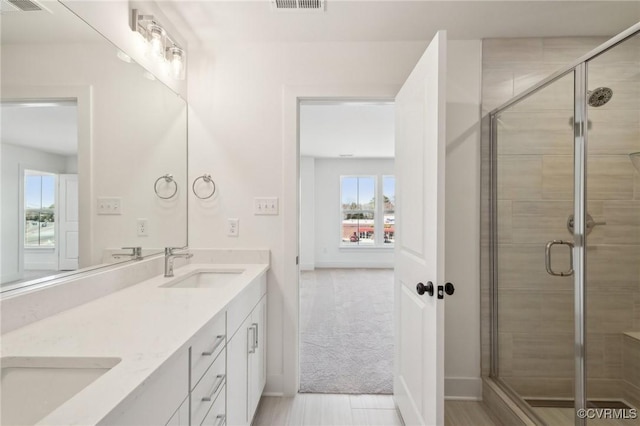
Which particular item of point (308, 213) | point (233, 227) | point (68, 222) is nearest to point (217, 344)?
point (68, 222)

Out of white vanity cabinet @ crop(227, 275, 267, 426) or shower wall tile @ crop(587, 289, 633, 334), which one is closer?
white vanity cabinet @ crop(227, 275, 267, 426)

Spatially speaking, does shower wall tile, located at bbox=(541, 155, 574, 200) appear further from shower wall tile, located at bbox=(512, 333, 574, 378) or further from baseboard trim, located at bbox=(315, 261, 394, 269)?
baseboard trim, located at bbox=(315, 261, 394, 269)

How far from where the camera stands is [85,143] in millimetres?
1258

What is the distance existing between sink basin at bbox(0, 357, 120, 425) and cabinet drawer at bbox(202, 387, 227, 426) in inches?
17.9

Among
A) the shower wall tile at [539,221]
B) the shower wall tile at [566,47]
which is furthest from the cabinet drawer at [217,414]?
the shower wall tile at [566,47]

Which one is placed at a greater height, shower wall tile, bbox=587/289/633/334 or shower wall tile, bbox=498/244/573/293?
shower wall tile, bbox=498/244/573/293

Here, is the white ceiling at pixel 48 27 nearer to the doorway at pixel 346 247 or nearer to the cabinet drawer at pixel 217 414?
the doorway at pixel 346 247

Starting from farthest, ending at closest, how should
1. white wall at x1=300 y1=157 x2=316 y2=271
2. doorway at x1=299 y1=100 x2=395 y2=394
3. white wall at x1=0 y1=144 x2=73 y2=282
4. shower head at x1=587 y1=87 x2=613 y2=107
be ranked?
white wall at x1=300 y1=157 x2=316 y2=271 < doorway at x1=299 y1=100 x2=395 y2=394 < shower head at x1=587 y1=87 x2=613 y2=107 < white wall at x1=0 y1=144 x2=73 y2=282

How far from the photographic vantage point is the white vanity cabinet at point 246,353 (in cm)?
137

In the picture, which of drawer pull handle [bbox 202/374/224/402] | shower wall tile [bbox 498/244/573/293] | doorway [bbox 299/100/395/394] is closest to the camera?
drawer pull handle [bbox 202/374/224/402]

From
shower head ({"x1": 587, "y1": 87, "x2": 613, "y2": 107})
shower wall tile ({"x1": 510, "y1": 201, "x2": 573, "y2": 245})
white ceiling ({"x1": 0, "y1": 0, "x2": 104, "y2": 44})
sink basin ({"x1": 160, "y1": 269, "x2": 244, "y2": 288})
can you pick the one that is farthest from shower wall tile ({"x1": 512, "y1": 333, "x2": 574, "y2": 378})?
white ceiling ({"x1": 0, "y1": 0, "x2": 104, "y2": 44})

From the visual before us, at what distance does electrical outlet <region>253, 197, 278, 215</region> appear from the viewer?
85.3 inches

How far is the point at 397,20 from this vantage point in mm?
1931

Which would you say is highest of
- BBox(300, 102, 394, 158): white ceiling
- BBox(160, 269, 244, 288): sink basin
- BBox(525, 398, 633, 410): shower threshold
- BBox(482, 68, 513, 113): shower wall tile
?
BBox(300, 102, 394, 158): white ceiling
